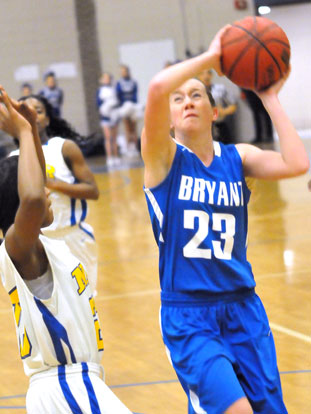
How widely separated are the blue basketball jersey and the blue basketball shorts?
66 mm

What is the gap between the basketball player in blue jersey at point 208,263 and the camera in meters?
2.87

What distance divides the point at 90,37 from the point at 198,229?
1881cm

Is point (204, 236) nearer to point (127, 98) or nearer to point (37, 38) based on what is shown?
point (127, 98)

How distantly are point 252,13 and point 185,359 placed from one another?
18.6 m

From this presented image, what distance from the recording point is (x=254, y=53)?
9.11 ft

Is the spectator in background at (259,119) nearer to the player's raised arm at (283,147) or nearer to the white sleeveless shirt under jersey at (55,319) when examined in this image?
the player's raised arm at (283,147)

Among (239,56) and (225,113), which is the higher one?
(239,56)

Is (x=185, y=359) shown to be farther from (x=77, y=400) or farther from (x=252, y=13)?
(x=252, y=13)

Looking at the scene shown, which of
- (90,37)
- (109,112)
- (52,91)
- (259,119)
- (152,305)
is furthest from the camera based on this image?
(90,37)

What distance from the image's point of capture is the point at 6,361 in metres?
5.41

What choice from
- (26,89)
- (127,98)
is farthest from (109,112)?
(26,89)

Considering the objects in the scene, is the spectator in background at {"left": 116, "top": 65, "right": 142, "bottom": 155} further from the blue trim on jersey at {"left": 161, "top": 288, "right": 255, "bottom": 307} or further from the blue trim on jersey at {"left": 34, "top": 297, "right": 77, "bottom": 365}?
the blue trim on jersey at {"left": 34, "top": 297, "right": 77, "bottom": 365}

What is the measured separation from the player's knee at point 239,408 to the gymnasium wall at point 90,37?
18.2 meters

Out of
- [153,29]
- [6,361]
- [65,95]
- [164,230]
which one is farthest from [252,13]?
[164,230]
